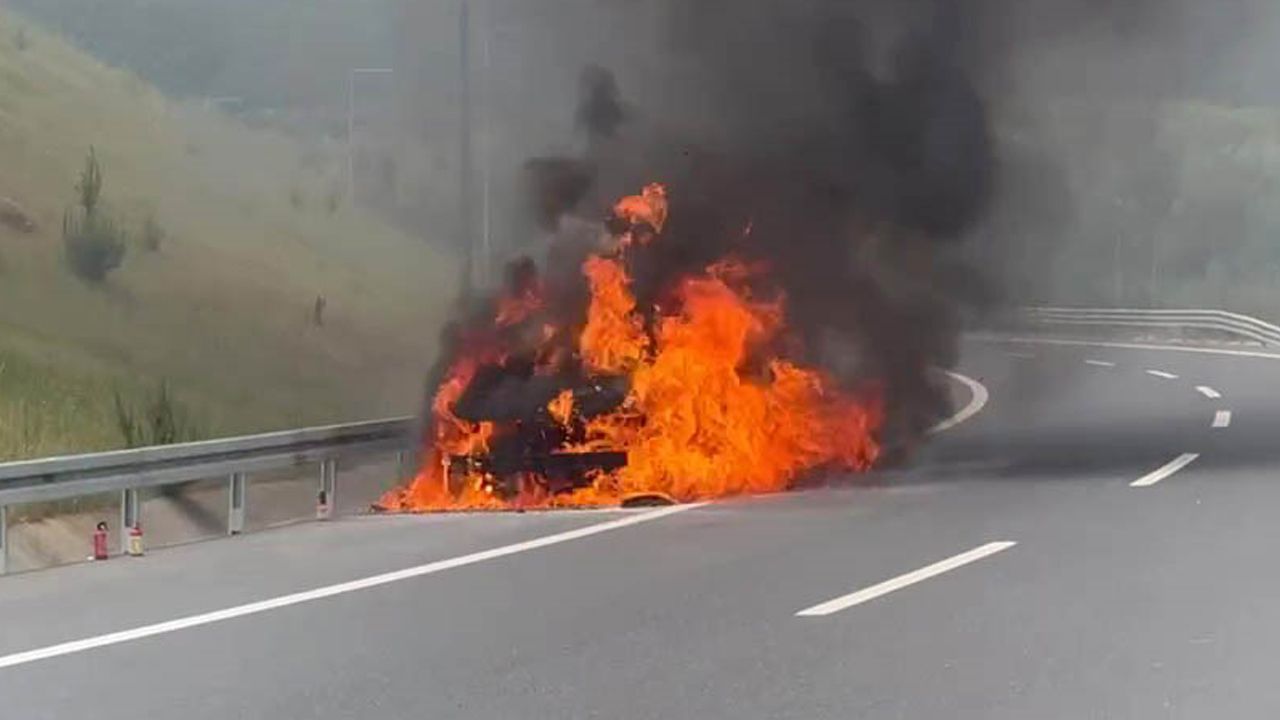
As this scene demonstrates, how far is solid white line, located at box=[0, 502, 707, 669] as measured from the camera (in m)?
9.30

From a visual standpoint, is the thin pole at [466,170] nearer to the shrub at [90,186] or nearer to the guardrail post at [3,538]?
the guardrail post at [3,538]

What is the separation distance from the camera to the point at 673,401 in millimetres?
15492

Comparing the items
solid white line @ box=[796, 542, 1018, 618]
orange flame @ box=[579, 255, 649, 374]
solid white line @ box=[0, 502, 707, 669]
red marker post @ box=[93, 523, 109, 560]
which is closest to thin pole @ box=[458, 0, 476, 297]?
orange flame @ box=[579, 255, 649, 374]

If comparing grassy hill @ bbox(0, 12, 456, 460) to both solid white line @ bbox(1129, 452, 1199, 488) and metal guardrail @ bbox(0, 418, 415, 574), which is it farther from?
solid white line @ bbox(1129, 452, 1199, 488)

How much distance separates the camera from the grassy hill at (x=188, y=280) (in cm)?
2580

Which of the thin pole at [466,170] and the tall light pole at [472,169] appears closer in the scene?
the thin pole at [466,170]

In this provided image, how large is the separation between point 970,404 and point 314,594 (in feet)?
51.2

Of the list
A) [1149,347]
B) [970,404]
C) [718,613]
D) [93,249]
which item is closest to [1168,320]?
[1149,347]

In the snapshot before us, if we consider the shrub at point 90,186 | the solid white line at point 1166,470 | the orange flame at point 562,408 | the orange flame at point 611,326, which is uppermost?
the shrub at point 90,186

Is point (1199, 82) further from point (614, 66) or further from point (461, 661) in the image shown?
point (461, 661)

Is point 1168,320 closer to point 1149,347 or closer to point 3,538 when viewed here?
point 1149,347

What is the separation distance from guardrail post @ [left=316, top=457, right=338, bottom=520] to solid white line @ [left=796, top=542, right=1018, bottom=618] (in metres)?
5.56

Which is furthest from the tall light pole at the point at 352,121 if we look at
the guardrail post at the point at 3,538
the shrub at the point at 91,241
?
the guardrail post at the point at 3,538

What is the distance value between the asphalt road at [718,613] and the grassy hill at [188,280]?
799cm
